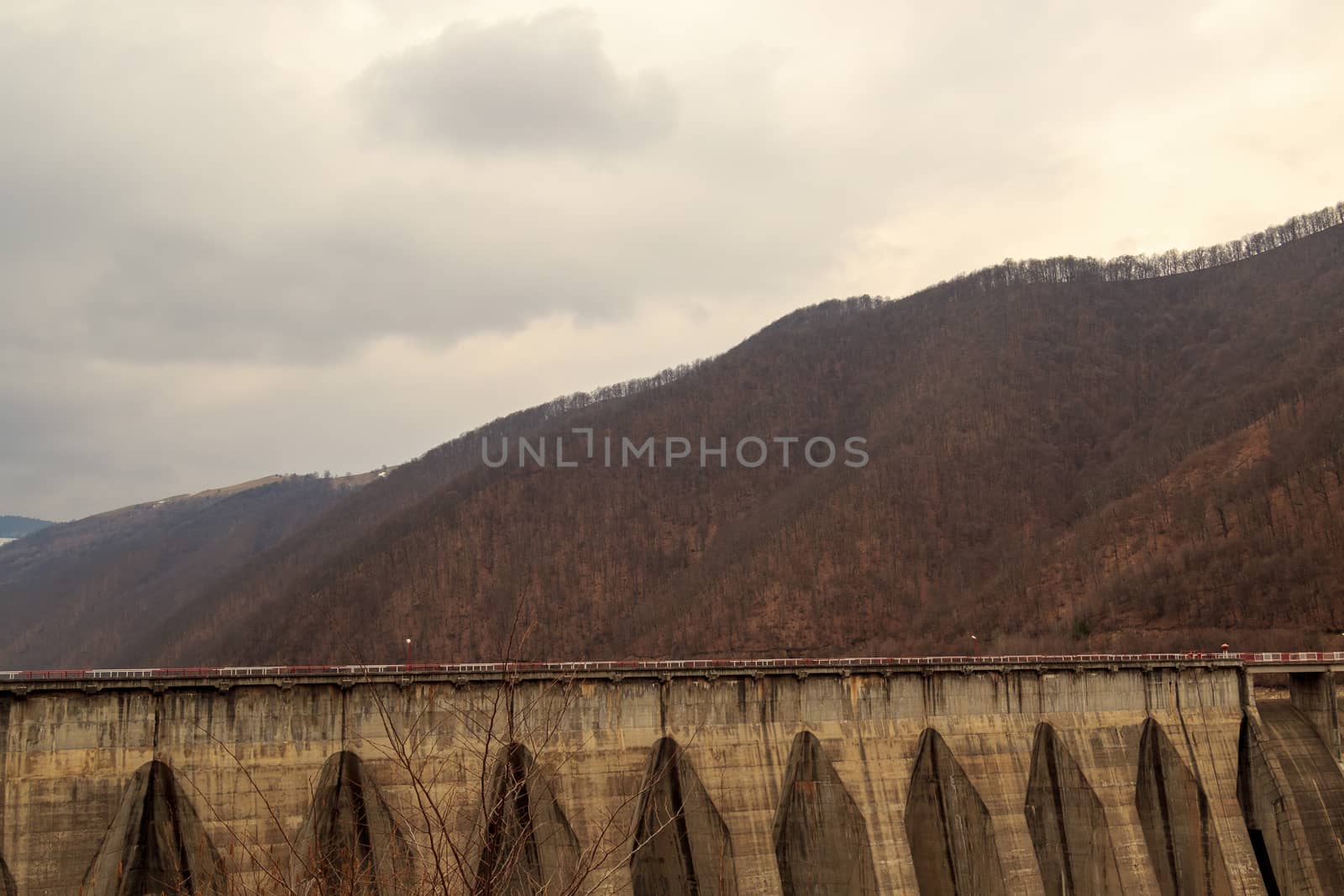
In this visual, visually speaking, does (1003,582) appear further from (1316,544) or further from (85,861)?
(85,861)

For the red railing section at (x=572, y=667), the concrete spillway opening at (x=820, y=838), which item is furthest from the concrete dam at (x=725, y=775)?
the red railing section at (x=572, y=667)

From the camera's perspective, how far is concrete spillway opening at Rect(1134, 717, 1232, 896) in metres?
68.6

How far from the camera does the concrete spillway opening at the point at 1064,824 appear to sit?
2625 inches

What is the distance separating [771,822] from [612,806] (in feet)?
28.3

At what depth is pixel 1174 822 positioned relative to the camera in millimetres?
70125

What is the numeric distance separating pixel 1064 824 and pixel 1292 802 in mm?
14668

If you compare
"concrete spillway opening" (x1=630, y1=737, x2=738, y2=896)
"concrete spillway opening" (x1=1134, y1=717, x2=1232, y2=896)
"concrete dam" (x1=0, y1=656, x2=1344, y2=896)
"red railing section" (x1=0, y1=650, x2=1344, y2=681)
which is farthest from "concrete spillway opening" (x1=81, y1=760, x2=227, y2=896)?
"concrete spillway opening" (x1=1134, y1=717, x2=1232, y2=896)

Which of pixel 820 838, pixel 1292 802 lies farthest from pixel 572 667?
pixel 1292 802

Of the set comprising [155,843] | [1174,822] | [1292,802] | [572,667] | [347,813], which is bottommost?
[1174,822]

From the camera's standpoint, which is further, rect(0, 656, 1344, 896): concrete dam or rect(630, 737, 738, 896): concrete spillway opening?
rect(630, 737, 738, 896): concrete spillway opening

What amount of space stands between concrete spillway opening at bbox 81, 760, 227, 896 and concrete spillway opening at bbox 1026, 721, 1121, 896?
147 ft

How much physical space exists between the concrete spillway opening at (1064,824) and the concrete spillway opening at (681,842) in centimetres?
2069

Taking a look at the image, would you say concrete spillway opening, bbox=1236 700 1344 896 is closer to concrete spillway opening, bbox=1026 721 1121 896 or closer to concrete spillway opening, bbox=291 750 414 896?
concrete spillway opening, bbox=1026 721 1121 896

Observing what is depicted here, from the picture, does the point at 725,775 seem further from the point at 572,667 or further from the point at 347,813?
the point at 347,813
